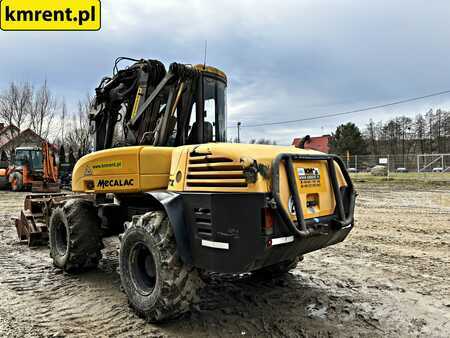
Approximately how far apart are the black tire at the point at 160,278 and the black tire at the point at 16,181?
18.6 meters

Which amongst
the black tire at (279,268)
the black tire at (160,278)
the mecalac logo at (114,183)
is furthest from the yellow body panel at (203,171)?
the black tire at (279,268)

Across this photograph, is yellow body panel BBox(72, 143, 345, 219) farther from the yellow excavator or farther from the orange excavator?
the orange excavator

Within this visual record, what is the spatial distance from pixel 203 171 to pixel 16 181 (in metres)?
19.8

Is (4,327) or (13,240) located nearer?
(4,327)

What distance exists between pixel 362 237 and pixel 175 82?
16.6ft

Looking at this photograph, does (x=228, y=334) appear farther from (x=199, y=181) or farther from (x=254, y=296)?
(x=199, y=181)

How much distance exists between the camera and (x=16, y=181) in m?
20.0

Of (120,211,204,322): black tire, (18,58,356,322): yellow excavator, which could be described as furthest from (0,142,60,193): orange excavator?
(120,211,204,322): black tire

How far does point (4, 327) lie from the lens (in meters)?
3.54

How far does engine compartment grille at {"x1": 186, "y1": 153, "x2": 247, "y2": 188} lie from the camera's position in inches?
125

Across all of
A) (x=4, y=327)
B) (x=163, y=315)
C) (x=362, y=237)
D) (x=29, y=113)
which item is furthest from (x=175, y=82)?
(x=29, y=113)

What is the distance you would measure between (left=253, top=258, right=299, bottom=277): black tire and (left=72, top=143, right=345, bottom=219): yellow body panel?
4.31ft

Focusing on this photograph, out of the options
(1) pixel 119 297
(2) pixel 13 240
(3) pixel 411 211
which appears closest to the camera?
(1) pixel 119 297

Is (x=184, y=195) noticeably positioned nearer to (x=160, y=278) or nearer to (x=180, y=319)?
(x=160, y=278)
